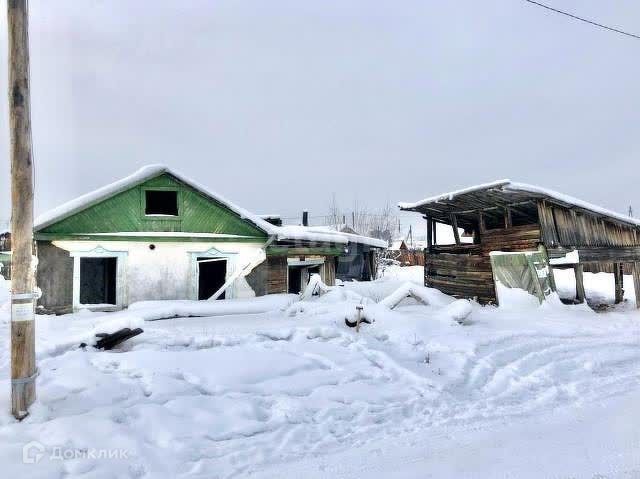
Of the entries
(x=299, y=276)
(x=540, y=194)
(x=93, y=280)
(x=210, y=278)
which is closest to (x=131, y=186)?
(x=210, y=278)

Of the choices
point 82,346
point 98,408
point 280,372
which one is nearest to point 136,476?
point 98,408

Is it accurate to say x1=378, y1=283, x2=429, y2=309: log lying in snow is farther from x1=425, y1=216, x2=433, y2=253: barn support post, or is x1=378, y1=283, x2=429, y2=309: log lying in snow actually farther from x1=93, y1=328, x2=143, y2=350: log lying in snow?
x1=425, y1=216, x2=433, y2=253: barn support post

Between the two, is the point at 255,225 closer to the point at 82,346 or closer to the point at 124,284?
the point at 124,284

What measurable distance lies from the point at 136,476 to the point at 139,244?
10515 millimetres

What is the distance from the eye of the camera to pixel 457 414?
193 inches

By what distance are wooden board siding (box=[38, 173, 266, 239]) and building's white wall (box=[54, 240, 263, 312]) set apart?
475 mm

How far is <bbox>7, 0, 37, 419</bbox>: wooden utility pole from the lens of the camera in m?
4.20

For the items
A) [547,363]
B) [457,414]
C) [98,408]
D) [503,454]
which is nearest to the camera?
[503,454]

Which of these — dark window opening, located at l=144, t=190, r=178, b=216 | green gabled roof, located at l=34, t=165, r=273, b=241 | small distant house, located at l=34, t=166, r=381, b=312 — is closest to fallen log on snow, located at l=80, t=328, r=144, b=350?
small distant house, located at l=34, t=166, r=381, b=312

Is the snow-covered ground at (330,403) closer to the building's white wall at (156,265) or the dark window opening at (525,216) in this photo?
the building's white wall at (156,265)

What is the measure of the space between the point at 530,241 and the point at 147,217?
1309cm

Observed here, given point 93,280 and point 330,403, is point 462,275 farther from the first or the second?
point 93,280

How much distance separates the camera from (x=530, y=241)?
1376 centimetres

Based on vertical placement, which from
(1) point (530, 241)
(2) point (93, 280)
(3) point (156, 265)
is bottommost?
(2) point (93, 280)
